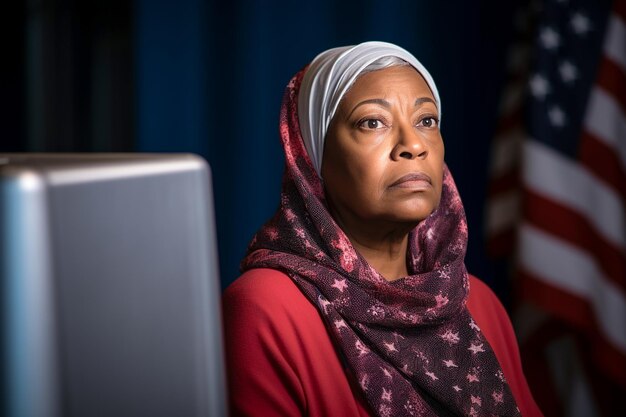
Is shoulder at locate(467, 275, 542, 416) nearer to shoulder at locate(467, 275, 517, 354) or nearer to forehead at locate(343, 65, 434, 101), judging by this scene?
shoulder at locate(467, 275, 517, 354)

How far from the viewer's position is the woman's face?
1006 millimetres

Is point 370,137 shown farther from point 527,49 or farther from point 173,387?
point 527,49

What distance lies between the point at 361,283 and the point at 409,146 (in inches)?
7.8

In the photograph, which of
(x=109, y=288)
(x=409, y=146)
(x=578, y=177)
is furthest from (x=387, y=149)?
(x=578, y=177)

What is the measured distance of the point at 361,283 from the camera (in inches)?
41.3

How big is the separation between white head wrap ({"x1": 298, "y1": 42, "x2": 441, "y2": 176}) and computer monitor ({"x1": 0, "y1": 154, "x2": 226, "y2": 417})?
2.19 feet

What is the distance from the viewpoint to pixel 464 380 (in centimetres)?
103

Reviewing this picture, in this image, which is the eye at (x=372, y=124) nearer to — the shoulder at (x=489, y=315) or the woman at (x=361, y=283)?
the woman at (x=361, y=283)

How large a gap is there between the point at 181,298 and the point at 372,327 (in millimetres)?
661

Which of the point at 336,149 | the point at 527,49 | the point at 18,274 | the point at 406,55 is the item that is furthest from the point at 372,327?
the point at 527,49

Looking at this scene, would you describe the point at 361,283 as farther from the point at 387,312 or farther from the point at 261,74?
the point at 261,74

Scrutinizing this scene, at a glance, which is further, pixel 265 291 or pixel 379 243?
pixel 379 243

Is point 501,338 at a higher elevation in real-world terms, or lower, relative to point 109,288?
lower

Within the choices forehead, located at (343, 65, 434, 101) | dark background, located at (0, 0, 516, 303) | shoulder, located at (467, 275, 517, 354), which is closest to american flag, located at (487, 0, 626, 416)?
dark background, located at (0, 0, 516, 303)
